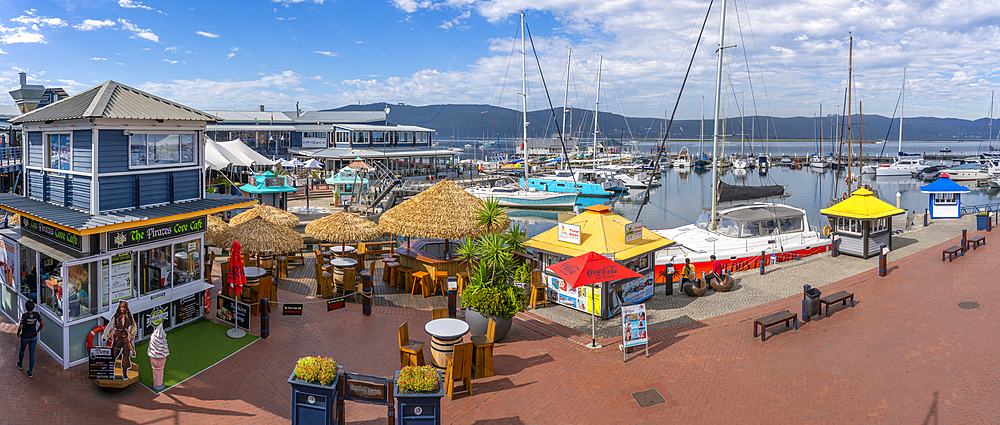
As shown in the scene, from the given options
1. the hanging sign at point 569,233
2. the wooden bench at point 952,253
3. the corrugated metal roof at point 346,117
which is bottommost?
the wooden bench at point 952,253

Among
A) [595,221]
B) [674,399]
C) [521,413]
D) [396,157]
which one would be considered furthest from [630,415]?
[396,157]

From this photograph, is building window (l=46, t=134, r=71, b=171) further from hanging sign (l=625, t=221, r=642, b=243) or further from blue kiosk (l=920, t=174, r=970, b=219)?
blue kiosk (l=920, t=174, r=970, b=219)

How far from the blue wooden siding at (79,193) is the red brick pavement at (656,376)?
9.57 feet

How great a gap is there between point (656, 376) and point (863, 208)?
1491cm

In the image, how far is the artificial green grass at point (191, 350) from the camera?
10328 mm

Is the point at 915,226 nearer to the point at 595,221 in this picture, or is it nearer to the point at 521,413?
the point at 595,221

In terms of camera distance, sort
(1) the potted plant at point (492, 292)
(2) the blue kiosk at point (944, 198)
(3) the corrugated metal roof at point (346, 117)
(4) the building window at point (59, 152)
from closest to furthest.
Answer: (4) the building window at point (59, 152) < (1) the potted plant at point (492, 292) < (2) the blue kiosk at point (944, 198) < (3) the corrugated metal roof at point (346, 117)

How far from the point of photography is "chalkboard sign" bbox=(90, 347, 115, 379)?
31.2 feet

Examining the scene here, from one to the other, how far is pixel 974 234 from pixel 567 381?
80.5 feet

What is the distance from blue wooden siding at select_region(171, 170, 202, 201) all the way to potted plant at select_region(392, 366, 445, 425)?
7716mm

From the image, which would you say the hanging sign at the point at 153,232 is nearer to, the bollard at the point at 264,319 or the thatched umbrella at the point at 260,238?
the bollard at the point at 264,319

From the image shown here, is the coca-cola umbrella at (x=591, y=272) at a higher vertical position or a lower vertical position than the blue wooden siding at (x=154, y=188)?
lower

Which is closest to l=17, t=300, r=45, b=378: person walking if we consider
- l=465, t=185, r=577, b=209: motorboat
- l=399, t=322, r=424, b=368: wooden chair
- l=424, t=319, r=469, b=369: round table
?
l=399, t=322, r=424, b=368: wooden chair

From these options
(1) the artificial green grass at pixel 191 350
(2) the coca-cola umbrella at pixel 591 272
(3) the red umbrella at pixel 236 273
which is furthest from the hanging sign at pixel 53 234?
(2) the coca-cola umbrella at pixel 591 272
